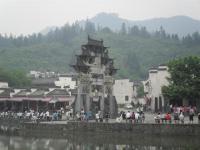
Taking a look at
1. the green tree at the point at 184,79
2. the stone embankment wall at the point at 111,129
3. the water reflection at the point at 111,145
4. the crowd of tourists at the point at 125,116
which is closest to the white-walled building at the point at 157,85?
the green tree at the point at 184,79

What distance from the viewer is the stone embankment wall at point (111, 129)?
37.8 meters

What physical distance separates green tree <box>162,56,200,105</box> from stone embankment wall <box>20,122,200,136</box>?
16396mm

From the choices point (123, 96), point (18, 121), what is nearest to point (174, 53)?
point (123, 96)

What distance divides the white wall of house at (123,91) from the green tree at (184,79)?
4372 cm

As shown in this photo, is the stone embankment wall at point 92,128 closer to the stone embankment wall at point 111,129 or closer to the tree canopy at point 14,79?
the stone embankment wall at point 111,129

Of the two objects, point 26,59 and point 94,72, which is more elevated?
point 26,59

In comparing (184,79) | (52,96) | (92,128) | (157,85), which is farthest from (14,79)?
(92,128)

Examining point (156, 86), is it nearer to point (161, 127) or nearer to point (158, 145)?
point (161, 127)

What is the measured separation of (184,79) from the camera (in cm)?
5641

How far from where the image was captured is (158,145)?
32.3 m

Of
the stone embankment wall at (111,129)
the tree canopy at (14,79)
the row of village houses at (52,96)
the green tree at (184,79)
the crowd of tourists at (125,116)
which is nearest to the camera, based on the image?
the stone embankment wall at (111,129)

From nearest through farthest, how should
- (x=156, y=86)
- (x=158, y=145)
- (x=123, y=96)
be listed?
(x=158, y=145)
(x=156, y=86)
(x=123, y=96)

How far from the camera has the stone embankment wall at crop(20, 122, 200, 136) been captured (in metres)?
37.8

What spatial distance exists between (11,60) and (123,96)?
7494 centimetres
